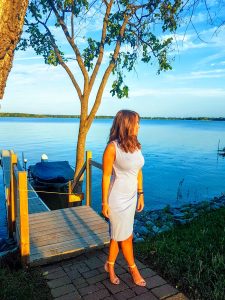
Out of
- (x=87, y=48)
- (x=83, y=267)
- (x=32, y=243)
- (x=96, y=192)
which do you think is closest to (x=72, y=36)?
(x=87, y=48)

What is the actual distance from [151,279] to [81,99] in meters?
7.24

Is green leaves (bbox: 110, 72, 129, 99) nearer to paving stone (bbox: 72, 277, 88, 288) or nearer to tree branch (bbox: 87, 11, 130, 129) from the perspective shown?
tree branch (bbox: 87, 11, 130, 129)

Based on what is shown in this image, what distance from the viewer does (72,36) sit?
9961mm

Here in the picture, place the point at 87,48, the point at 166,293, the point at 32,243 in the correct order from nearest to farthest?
the point at 166,293 → the point at 32,243 → the point at 87,48

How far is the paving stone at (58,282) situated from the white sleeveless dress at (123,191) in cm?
119

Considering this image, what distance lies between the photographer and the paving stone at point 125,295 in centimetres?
376

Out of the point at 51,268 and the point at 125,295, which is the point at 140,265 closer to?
the point at 125,295

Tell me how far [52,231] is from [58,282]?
1791 millimetres

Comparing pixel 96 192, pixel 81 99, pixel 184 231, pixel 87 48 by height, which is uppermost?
pixel 87 48

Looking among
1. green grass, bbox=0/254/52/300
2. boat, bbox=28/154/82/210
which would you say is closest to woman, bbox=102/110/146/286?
green grass, bbox=0/254/52/300

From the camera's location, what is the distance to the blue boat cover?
47.9 feet

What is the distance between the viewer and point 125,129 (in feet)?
11.7

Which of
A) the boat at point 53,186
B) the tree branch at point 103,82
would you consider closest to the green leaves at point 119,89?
the tree branch at point 103,82

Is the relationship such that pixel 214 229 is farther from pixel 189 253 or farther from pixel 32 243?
pixel 32 243
